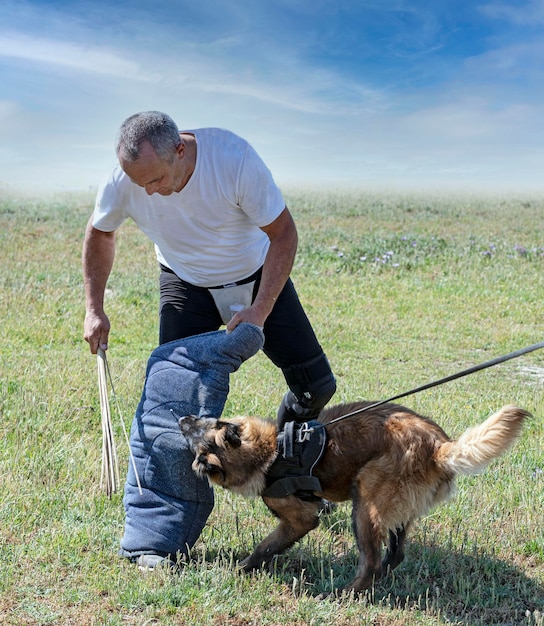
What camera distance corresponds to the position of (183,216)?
14.0ft

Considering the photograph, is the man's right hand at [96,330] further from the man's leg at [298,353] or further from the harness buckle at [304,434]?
the harness buckle at [304,434]

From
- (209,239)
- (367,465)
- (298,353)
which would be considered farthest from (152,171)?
(367,465)

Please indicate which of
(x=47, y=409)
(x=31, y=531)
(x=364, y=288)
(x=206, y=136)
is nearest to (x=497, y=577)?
(x=31, y=531)

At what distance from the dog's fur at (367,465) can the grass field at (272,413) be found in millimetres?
250

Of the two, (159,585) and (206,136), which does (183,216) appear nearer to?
(206,136)

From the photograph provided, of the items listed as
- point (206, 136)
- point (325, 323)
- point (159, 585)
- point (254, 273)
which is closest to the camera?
point (159, 585)

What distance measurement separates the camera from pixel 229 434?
153 inches

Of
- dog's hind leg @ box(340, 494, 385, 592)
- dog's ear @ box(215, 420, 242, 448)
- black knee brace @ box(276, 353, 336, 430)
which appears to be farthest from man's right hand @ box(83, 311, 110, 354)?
dog's hind leg @ box(340, 494, 385, 592)

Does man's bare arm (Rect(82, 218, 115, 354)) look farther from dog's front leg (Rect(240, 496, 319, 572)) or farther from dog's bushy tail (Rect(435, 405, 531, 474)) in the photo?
dog's bushy tail (Rect(435, 405, 531, 474))

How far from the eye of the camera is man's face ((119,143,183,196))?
3834mm

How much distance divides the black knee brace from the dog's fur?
352mm

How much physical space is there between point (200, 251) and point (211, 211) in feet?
0.91

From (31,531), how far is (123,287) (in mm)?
8306

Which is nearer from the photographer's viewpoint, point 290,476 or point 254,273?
point 290,476
